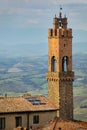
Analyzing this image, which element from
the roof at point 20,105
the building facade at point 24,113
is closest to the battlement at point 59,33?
the roof at point 20,105

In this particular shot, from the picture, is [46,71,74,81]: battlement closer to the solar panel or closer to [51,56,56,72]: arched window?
[51,56,56,72]: arched window

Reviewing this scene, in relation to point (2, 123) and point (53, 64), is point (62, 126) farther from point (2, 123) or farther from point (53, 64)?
point (53, 64)

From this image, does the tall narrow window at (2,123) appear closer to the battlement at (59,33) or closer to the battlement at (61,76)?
the battlement at (61,76)

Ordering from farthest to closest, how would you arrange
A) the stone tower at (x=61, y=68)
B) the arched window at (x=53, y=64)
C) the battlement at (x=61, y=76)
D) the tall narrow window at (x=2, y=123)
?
the arched window at (x=53, y=64), the battlement at (x=61, y=76), the stone tower at (x=61, y=68), the tall narrow window at (x=2, y=123)

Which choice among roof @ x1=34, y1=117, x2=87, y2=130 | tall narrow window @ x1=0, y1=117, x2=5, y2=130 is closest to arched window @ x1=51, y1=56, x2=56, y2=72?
tall narrow window @ x1=0, y1=117, x2=5, y2=130

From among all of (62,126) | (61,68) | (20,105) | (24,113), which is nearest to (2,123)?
(24,113)

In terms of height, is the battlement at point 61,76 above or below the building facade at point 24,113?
→ above

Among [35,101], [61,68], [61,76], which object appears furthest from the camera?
[61,68]

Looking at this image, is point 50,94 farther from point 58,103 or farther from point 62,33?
point 62,33

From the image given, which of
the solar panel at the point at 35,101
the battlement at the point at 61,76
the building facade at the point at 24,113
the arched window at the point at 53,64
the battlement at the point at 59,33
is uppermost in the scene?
the battlement at the point at 59,33

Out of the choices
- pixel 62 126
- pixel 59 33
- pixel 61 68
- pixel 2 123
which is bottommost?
pixel 62 126
